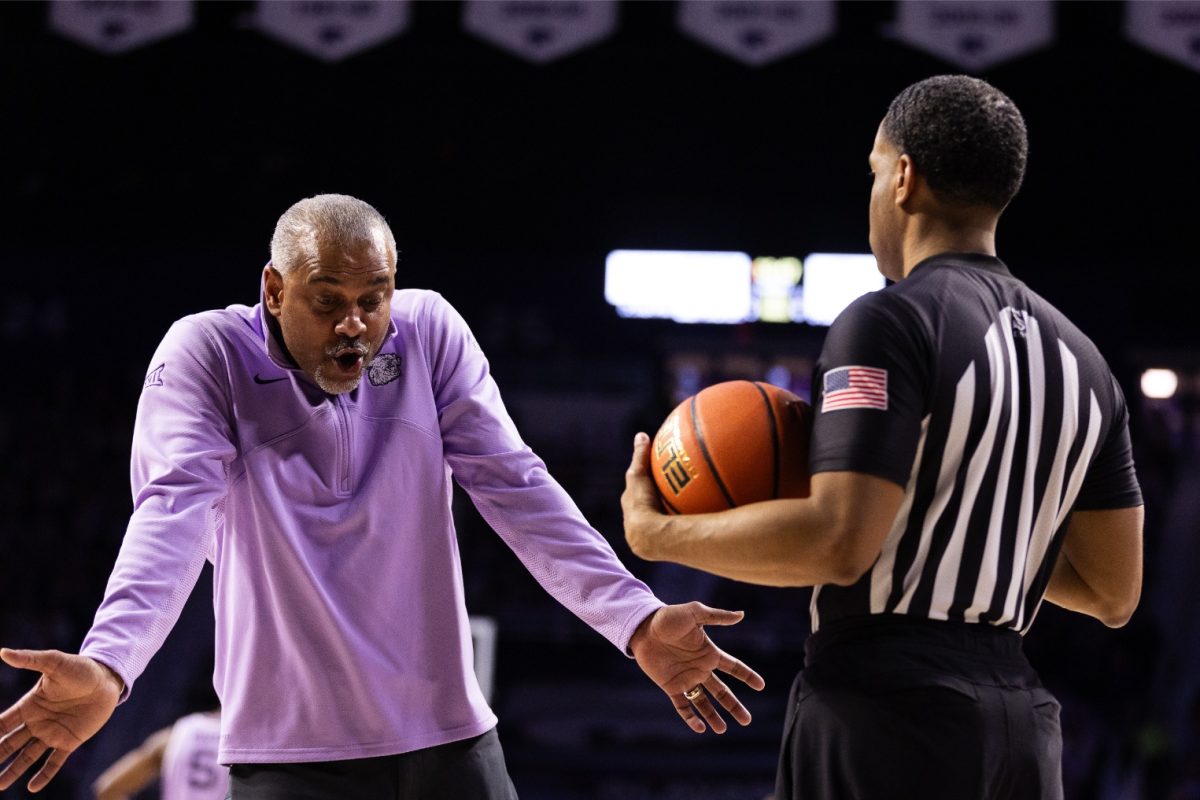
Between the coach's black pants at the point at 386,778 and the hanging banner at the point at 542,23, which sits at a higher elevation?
the hanging banner at the point at 542,23

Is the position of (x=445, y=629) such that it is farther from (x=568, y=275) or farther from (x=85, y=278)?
(x=85, y=278)

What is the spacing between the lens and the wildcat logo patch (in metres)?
2.79

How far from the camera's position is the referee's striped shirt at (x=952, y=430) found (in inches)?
83.1

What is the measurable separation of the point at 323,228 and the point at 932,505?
1.33m

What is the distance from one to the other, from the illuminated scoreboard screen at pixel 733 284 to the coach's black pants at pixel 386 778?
41.3 ft

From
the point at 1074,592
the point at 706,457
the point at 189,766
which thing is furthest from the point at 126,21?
the point at 1074,592

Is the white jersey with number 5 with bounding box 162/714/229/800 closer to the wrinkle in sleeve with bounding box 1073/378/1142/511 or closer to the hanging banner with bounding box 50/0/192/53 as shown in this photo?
the wrinkle in sleeve with bounding box 1073/378/1142/511

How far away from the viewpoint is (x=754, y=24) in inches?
353

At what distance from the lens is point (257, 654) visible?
8.52 feet

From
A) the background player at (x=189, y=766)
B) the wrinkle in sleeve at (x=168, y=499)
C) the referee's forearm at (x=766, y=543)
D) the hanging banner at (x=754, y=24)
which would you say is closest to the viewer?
the referee's forearm at (x=766, y=543)

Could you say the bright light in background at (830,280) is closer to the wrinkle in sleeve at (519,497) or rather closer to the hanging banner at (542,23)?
the hanging banner at (542,23)

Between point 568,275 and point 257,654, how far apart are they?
14.0 meters

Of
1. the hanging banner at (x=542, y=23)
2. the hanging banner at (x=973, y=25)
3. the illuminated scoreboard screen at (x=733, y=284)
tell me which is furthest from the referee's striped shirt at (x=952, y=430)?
the illuminated scoreboard screen at (x=733, y=284)

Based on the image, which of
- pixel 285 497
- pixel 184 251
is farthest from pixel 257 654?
pixel 184 251
